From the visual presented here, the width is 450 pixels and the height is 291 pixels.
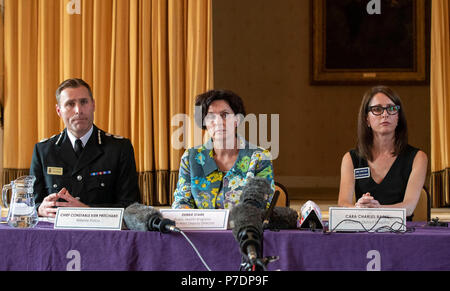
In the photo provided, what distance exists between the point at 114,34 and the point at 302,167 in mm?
3704

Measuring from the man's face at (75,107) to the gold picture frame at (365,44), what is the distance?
15.8 ft

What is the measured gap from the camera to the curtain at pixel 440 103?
4.44 meters

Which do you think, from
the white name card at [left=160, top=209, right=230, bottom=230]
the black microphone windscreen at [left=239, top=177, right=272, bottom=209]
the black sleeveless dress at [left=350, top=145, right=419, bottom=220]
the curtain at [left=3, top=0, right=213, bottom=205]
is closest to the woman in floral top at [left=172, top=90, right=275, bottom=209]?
the white name card at [left=160, top=209, right=230, bottom=230]

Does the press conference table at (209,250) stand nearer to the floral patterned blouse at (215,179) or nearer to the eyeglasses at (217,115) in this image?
the floral patterned blouse at (215,179)

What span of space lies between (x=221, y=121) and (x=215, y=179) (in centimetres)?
27

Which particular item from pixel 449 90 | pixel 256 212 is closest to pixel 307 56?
pixel 449 90

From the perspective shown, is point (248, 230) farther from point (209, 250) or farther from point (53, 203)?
point (53, 203)

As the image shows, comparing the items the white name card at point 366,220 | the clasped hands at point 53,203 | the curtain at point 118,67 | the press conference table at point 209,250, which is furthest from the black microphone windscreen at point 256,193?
the curtain at point 118,67

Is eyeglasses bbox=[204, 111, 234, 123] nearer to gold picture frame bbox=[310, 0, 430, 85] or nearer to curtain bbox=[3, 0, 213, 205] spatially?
curtain bbox=[3, 0, 213, 205]

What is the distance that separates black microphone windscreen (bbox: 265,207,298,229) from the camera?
198 cm

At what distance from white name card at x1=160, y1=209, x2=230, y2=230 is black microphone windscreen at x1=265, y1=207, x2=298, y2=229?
0.56ft

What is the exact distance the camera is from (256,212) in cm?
146

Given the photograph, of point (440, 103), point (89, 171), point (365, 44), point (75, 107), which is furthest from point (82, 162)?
point (365, 44)
